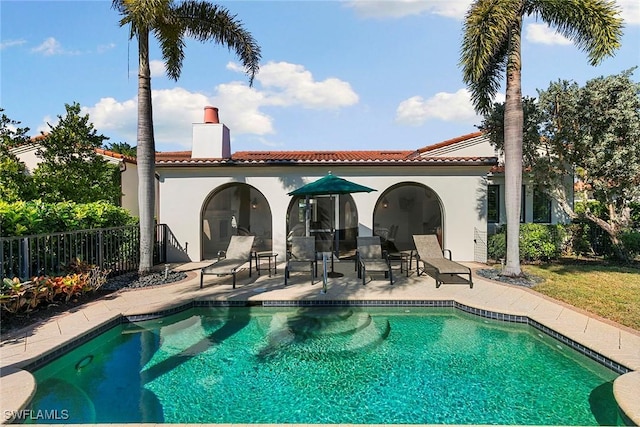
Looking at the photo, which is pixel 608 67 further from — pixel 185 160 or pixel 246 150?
pixel 246 150

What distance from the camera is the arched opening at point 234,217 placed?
14.4 m

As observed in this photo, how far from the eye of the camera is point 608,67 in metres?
11.5

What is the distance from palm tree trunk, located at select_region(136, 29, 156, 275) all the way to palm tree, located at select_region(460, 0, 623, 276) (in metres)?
10.1

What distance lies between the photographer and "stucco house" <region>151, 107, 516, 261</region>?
1375 cm

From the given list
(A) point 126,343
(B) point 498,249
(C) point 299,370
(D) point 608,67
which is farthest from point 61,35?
(D) point 608,67

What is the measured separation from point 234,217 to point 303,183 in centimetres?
369

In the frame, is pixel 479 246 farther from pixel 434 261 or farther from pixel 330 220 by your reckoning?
pixel 330 220

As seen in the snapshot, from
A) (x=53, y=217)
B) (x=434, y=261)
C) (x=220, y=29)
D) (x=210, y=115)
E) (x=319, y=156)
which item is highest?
(x=220, y=29)

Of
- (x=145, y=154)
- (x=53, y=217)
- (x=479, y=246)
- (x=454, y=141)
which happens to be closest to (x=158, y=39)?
(x=145, y=154)

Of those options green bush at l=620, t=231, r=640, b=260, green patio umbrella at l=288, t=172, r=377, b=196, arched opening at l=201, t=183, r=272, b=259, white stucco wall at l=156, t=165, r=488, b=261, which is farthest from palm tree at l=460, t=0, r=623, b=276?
arched opening at l=201, t=183, r=272, b=259

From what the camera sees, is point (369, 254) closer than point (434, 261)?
No

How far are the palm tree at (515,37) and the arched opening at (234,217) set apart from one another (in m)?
9.14

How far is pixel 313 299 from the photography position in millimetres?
8461

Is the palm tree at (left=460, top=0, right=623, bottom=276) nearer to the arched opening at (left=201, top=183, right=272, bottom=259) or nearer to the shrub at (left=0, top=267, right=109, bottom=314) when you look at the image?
the arched opening at (left=201, top=183, right=272, bottom=259)
